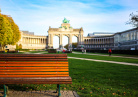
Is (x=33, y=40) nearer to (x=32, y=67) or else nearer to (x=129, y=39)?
(x=129, y=39)

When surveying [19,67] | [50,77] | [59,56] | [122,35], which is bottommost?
[50,77]

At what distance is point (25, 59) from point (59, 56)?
121cm

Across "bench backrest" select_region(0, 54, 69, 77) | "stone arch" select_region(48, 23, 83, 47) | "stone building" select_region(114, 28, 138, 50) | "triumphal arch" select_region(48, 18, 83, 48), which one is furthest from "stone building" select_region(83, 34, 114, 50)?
"bench backrest" select_region(0, 54, 69, 77)

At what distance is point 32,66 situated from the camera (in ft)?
15.9

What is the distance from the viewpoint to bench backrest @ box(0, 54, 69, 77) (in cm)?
482

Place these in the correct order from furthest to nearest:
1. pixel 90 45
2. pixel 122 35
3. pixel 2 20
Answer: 1. pixel 90 45
2. pixel 122 35
3. pixel 2 20

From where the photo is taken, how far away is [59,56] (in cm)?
493

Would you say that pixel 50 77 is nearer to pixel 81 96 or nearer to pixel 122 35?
pixel 81 96

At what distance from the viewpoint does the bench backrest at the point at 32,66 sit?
4.82m

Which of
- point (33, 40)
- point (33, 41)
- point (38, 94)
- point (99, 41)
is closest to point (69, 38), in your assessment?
point (99, 41)

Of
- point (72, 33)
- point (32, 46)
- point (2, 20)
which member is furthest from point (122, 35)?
point (32, 46)

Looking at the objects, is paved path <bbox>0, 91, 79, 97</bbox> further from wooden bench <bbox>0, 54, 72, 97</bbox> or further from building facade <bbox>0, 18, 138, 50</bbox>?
building facade <bbox>0, 18, 138, 50</bbox>

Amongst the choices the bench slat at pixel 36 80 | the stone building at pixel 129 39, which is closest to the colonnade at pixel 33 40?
the stone building at pixel 129 39

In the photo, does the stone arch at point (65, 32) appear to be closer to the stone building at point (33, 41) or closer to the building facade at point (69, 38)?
the building facade at point (69, 38)
